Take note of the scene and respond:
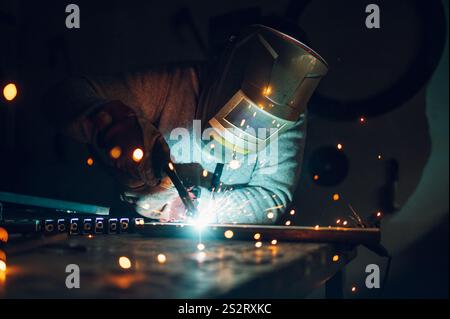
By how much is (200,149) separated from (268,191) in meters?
0.37

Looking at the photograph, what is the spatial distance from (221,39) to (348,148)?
0.99 metres

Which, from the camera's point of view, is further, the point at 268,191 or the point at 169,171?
the point at 268,191

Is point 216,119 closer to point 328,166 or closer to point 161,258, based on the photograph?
point 161,258

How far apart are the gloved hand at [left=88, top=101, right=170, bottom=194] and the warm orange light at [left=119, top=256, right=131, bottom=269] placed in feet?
1.46

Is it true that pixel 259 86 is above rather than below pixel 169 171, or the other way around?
above

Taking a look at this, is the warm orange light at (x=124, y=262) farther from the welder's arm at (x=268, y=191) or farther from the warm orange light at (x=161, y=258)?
the welder's arm at (x=268, y=191)

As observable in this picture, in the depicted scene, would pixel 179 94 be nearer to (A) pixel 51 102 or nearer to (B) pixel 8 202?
(A) pixel 51 102

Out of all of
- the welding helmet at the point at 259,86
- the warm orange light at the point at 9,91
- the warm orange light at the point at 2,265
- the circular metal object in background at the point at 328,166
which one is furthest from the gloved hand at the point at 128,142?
the circular metal object in background at the point at 328,166

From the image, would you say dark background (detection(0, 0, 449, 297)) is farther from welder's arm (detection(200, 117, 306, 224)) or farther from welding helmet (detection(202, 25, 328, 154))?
welding helmet (detection(202, 25, 328, 154))

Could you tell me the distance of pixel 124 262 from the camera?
721mm

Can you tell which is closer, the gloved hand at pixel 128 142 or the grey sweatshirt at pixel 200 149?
the gloved hand at pixel 128 142

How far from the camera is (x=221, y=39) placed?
254 cm

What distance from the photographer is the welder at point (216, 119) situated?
1240 millimetres

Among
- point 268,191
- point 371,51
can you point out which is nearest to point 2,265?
point 268,191
